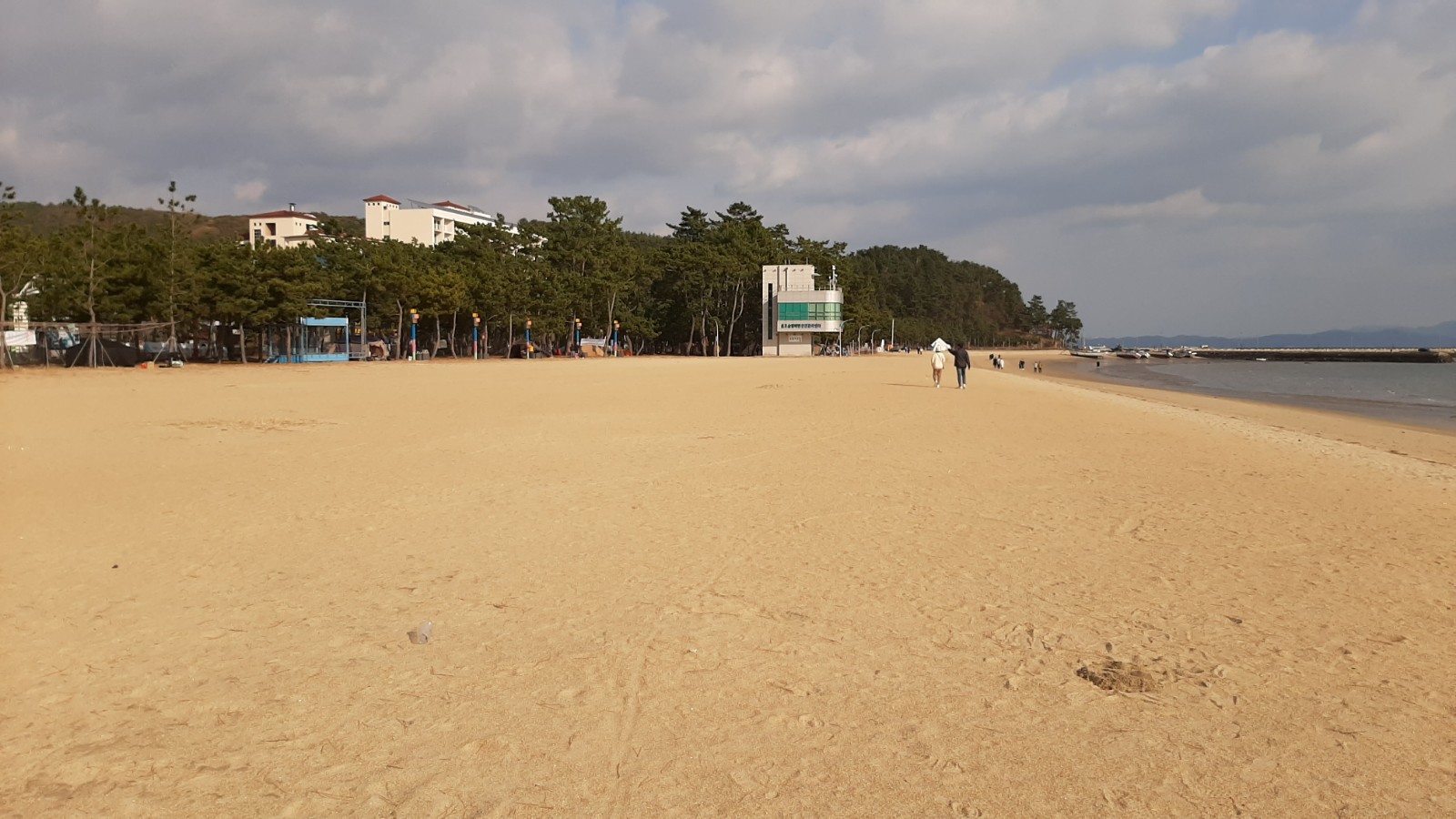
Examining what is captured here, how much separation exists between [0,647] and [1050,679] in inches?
238

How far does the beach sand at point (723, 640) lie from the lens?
343 centimetres

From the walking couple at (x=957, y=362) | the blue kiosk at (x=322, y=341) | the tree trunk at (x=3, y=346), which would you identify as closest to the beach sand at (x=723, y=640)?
the walking couple at (x=957, y=362)

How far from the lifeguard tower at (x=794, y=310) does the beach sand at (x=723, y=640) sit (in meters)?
72.2

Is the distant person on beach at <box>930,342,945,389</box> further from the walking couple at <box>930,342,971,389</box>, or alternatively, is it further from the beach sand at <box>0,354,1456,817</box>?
the beach sand at <box>0,354,1456,817</box>

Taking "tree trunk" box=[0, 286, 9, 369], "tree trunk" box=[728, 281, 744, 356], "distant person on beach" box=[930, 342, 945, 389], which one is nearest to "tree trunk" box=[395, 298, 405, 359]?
"tree trunk" box=[0, 286, 9, 369]

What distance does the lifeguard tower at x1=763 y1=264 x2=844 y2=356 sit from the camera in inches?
3278

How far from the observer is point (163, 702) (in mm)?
4125

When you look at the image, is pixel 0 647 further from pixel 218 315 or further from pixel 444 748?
pixel 218 315

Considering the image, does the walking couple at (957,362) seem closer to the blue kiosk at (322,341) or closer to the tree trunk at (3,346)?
the blue kiosk at (322,341)

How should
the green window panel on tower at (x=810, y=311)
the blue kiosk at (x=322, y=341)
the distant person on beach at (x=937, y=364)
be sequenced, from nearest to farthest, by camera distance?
the distant person on beach at (x=937, y=364) → the blue kiosk at (x=322, y=341) → the green window panel on tower at (x=810, y=311)

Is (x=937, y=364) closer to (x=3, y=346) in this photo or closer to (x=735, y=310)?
(x=3, y=346)

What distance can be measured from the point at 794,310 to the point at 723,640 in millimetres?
79925

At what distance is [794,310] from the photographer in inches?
3300

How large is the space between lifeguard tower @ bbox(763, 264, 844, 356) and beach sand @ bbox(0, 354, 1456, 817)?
72247 mm
